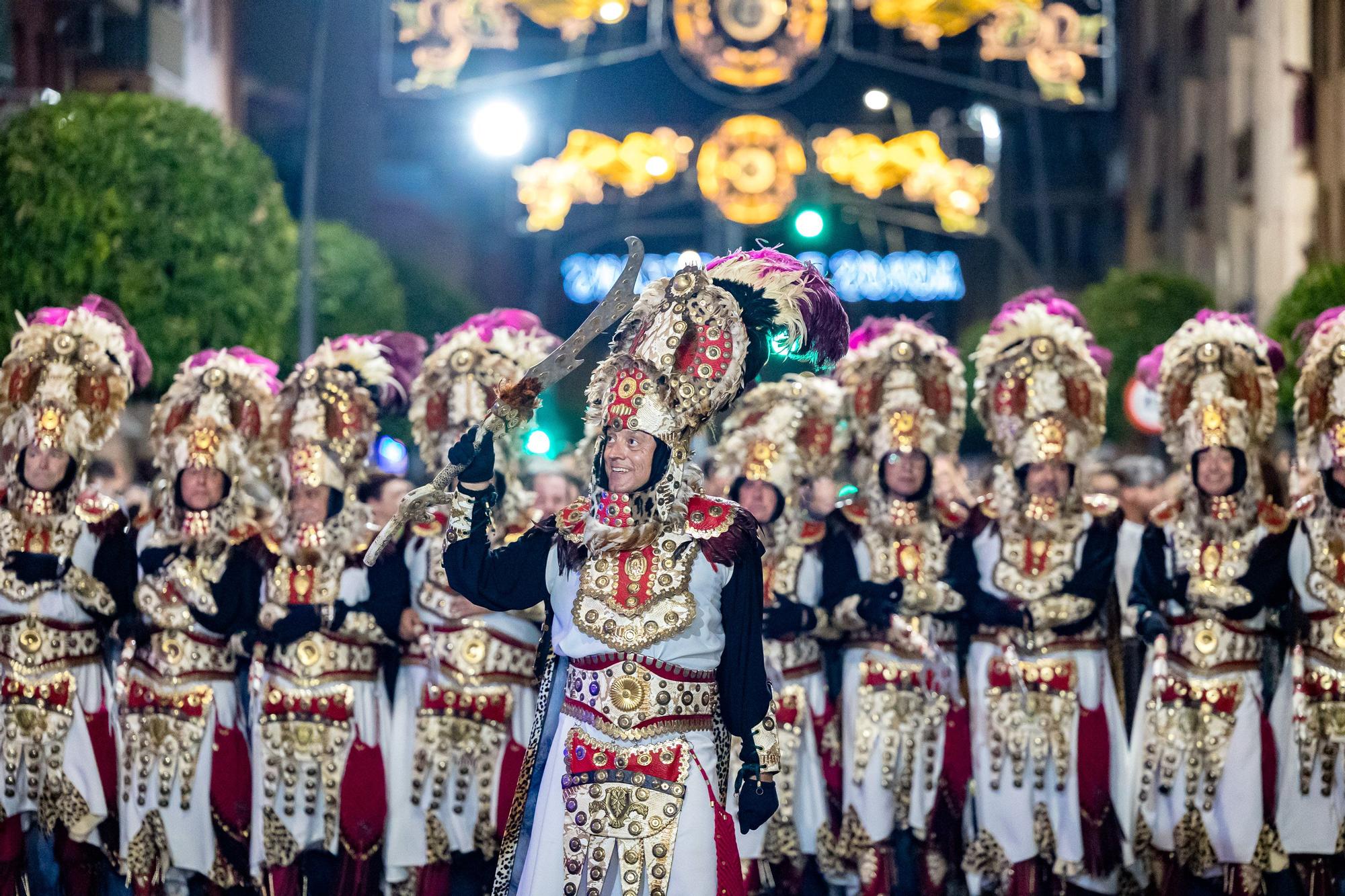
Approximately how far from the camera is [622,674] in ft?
20.1

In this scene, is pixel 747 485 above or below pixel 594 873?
above

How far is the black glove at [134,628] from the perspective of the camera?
8.57 metres

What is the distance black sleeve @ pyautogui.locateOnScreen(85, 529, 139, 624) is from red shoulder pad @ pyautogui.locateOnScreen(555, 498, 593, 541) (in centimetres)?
304

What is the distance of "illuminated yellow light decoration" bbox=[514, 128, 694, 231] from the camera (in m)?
30.1

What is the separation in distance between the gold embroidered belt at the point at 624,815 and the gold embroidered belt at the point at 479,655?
8.65ft

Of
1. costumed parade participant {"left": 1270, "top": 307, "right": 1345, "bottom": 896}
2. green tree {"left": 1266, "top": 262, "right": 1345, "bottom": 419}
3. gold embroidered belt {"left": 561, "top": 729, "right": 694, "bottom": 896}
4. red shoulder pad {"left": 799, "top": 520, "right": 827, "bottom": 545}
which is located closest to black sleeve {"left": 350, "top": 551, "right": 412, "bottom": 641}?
red shoulder pad {"left": 799, "top": 520, "right": 827, "bottom": 545}

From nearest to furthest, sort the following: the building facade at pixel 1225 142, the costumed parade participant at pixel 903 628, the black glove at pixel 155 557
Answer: the black glove at pixel 155 557
the costumed parade participant at pixel 903 628
the building facade at pixel 1225 142

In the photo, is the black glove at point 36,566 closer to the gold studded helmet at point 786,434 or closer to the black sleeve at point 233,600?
the black sleeve at point 233,600

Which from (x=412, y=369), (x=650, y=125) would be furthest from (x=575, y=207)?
(x=412, y=369)

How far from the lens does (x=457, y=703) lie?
866 cm

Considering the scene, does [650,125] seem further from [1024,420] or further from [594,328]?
[594,328]

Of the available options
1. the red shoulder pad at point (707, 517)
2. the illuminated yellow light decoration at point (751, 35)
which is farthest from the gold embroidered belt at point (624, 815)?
the illuminated yellow light decoration at point (751, 35)

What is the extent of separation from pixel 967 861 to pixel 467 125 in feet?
110

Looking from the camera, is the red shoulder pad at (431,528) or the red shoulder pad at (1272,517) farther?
the red shoulder pad at (431,528)
